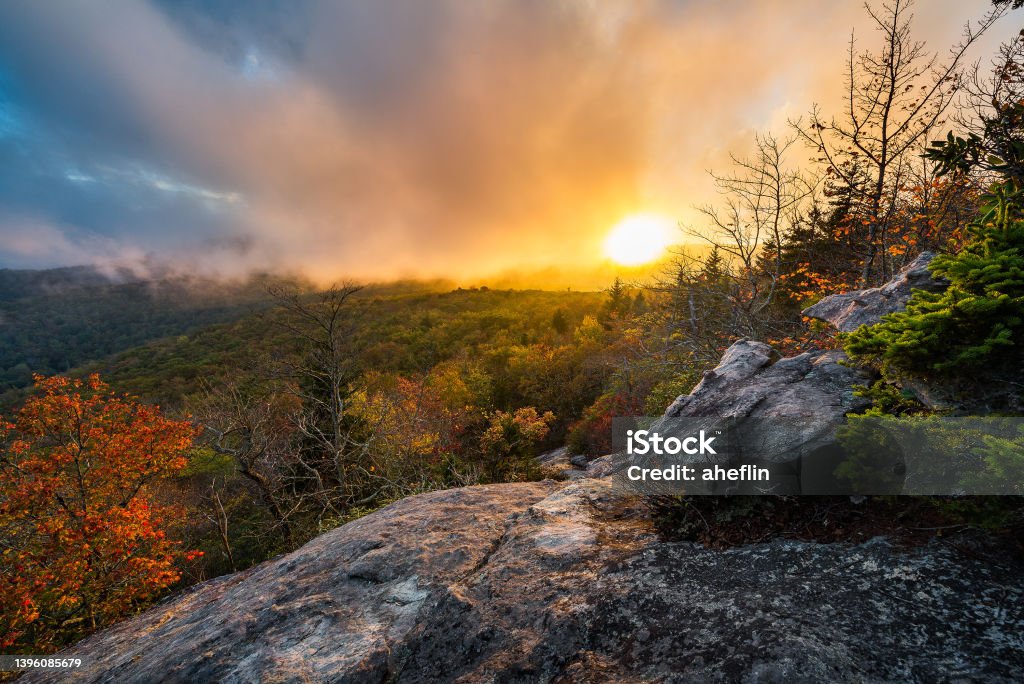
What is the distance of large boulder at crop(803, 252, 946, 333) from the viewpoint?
5.09m

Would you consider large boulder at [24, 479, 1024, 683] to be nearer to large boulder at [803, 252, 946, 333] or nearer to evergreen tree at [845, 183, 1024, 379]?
evergreen tree at [845, 183, 1024, 379]

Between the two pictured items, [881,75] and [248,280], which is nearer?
[881,75]

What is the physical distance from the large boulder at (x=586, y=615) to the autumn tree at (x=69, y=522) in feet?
26.2

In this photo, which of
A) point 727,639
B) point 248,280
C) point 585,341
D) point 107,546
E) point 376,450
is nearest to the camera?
point 727,639

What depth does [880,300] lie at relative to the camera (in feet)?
17.7

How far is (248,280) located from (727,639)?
229 metres

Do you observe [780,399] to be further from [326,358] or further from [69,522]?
[69,522]

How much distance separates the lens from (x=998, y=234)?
3418mm

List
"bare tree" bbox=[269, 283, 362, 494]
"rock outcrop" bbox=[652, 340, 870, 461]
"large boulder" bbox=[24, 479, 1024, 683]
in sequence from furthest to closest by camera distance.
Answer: "bare tree" bbox=[269, 283, 362, 494] < "rock outcrop" bbox=[652, 340, 870, 461] < "large boulder" bbox=[24, 479, 1024, 683]

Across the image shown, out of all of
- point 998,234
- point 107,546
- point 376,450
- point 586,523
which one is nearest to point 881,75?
point 998,234

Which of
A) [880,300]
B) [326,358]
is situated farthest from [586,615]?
[326,358]

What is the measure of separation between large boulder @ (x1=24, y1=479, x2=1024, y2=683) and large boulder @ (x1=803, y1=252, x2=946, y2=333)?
A: 3.32 m

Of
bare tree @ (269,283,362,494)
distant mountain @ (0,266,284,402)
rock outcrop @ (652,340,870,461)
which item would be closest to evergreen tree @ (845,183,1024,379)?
rock outcrop @ (652,340,870,461)

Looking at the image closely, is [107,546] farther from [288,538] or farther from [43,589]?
[288,538]
